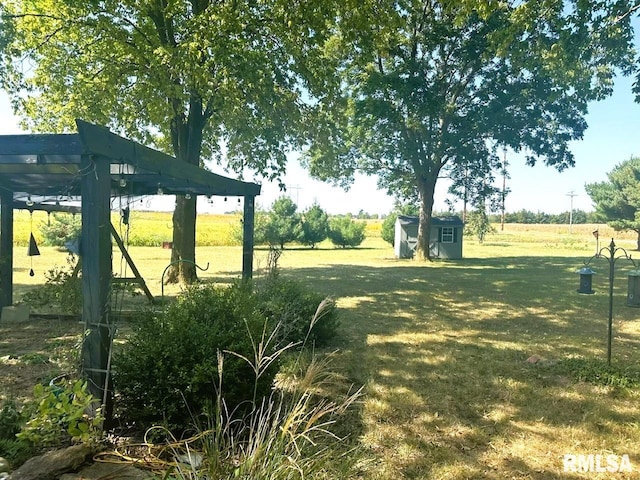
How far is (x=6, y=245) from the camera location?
23.6 ft

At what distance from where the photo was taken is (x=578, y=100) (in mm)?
18484

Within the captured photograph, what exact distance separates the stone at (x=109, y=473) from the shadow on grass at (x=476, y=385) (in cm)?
147

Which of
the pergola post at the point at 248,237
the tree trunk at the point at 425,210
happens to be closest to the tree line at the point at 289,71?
the tree trunk at the point at 425,210

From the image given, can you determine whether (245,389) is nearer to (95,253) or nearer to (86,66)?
(95,253)

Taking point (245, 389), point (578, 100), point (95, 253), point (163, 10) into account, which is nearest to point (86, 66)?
point (163, 10)

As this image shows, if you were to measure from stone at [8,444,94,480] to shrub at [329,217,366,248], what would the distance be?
29.0 metres

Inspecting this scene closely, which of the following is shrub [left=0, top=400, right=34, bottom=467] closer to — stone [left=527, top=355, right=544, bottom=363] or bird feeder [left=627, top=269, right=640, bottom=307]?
stone [left=527, top=355, right=544, bottom=363]

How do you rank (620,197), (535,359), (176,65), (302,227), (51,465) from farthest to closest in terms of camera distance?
(620,197) < (302,227) < (176,65) < (535,359) < (51,465)

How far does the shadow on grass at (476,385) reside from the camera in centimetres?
301

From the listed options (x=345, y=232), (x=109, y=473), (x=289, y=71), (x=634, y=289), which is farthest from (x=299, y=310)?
(x=345, y=232)

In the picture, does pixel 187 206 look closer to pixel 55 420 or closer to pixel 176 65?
pixel 176 65

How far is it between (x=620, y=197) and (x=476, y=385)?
113 ft

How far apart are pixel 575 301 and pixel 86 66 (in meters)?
13.5

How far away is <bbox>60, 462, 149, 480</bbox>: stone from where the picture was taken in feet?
7.25
